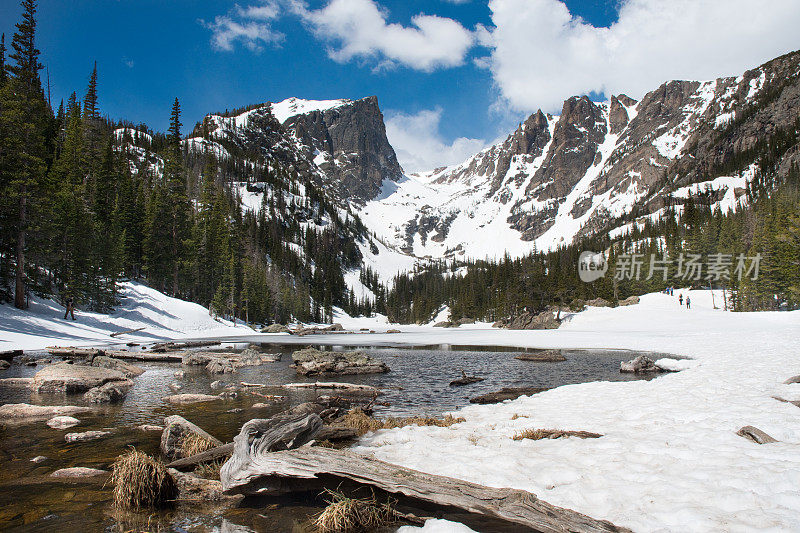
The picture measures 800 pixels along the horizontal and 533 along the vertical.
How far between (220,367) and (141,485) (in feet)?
62.8

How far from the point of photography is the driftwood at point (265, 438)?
263 inches

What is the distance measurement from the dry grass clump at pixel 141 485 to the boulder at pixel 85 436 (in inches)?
180

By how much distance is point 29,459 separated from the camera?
8.27 metres

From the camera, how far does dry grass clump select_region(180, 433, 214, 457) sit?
848 cm

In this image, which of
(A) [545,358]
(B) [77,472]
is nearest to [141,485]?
(B) [77,472]

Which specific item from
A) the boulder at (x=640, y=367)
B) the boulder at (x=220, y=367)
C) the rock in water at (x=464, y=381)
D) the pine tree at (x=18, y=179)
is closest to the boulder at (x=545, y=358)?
the boulder at (x=640, y=367)

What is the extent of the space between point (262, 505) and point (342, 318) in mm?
147294

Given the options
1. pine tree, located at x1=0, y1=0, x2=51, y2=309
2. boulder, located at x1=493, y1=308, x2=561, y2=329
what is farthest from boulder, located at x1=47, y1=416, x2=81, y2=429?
boulder, located at x1=493, y1=308, x2=561, y2=329

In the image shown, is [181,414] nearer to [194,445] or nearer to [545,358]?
[194,445]

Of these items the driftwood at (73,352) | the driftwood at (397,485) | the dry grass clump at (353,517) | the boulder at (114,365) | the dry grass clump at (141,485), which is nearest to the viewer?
the driftwood at (397,485)

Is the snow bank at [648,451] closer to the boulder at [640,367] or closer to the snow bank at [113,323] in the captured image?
the boulder at [640,367]

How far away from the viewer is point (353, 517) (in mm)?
5539

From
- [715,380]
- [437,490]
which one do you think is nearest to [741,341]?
[715,380]

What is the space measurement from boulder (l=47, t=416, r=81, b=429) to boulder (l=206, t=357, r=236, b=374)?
1242 cm
